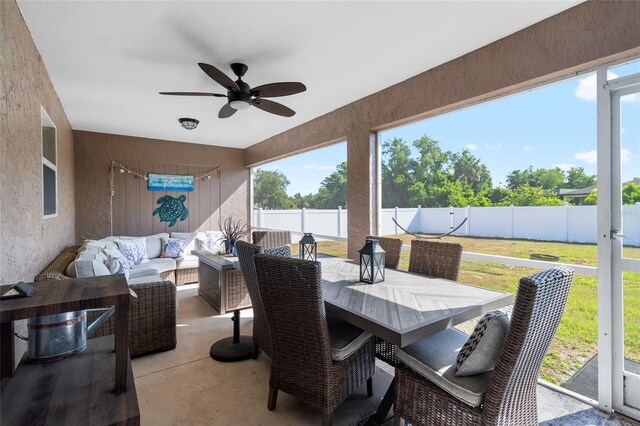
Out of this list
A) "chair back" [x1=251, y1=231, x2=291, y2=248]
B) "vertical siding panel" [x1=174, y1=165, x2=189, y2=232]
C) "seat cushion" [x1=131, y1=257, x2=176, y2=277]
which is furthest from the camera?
"vertical siding panel" [x1=174, y1=165, x2=189, y2=232]

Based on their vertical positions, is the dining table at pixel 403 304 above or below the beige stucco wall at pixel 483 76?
below

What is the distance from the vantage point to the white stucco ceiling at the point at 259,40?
6.94ft

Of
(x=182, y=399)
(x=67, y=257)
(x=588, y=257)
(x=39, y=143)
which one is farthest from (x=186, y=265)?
(x=588, y=257)

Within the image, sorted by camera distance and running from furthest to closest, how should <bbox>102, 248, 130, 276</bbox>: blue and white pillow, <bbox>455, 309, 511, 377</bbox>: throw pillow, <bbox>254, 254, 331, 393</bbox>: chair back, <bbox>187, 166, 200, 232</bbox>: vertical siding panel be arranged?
<bbox>187, 166, 200, 232</bbox>: vertical siding panel → <bbox>102, 248, 130, 276</bbox>: blue and white pillow → <bbox>254, 254, 331, 393</bbox>: chair back → <bbox>455, 309, 511, 377</bbox>: throw pillow

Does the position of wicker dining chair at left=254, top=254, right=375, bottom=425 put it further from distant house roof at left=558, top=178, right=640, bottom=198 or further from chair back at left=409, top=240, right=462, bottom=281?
distant house roof at left=558, top=178, right=640, bottom=198

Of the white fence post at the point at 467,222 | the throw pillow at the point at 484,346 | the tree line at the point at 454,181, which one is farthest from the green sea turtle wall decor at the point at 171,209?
the throw pillow at the point at 484,346

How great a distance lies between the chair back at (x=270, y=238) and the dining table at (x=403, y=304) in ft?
5.23

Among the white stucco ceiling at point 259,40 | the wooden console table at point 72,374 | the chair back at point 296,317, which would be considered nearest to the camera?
the wooden console table at point 72,374

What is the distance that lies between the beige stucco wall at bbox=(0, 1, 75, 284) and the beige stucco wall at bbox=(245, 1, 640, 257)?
3.03 metres

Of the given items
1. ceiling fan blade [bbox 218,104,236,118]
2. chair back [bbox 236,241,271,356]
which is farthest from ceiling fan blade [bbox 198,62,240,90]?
chair back [bbox 236,241,271,356]

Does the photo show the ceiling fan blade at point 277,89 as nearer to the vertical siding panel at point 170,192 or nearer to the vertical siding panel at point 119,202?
the vertical siding panel at point 170,192

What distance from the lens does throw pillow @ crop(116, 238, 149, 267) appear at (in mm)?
4402

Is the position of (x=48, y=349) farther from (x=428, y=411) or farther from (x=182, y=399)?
(x=428, y=411)

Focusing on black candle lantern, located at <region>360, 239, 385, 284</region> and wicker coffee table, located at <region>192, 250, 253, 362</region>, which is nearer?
black candle lantern, located at <region>360, 239, 385, 284</region>
